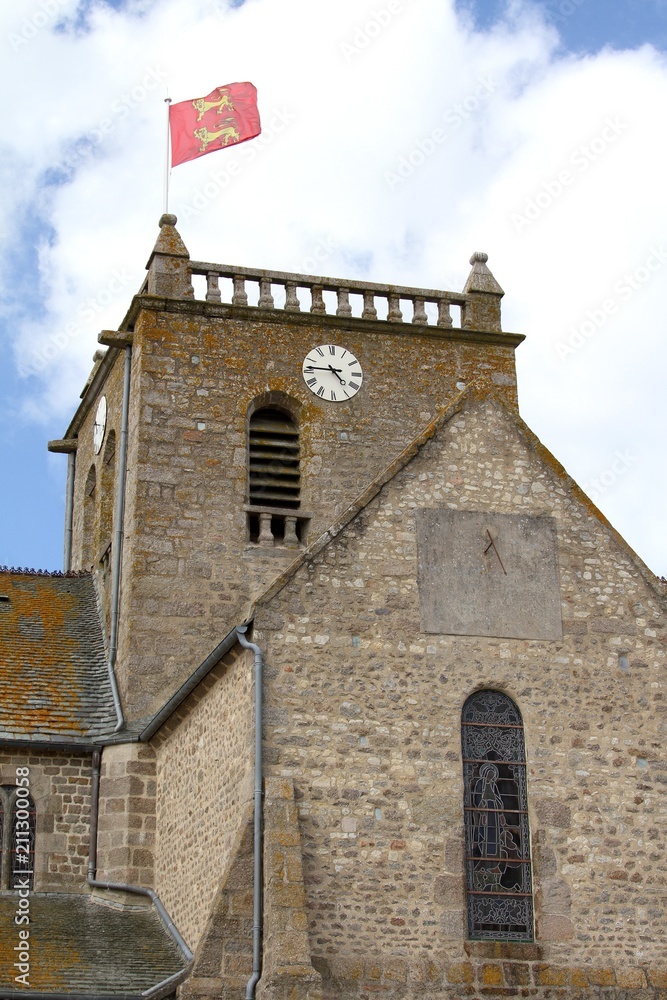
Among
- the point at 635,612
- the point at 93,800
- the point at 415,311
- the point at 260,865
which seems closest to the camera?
the point at 260,865

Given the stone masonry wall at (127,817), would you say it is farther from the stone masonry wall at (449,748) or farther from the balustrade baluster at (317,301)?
the balustrade baluster at (317,301)

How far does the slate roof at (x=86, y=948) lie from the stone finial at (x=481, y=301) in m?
10.4

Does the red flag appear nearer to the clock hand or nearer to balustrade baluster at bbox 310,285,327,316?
balustrade baluster at bbox 310,285,327,316

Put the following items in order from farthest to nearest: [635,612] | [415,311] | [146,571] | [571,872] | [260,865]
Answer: [415,311]
[146,571]
[635,612]
[571,872]
[260,865]

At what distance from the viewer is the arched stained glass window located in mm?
15664

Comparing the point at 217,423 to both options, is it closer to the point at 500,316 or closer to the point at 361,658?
the point at 500,316

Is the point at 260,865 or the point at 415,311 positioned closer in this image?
the point at 260,865

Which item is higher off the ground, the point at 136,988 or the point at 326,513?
the point at 326,513

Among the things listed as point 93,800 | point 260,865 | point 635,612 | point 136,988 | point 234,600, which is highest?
point 234,600

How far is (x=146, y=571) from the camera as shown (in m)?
20.8

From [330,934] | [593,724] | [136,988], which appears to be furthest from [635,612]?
[136,988]

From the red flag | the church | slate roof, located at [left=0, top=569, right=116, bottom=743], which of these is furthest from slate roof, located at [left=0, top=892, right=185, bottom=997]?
the red flag

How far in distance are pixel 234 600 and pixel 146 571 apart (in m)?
1.26

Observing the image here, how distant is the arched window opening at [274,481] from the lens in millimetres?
21578
